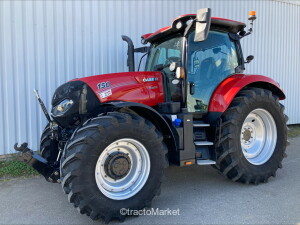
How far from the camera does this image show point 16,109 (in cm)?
509

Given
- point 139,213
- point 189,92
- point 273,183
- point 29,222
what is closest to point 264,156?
point 273,183

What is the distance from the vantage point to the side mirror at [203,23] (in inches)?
123

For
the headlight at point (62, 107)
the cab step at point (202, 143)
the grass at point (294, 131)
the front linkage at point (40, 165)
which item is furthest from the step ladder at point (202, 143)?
the grass at point (294, 131)

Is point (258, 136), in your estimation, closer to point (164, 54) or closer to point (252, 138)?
point (252, 138)

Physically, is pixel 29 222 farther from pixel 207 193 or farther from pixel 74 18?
pixel 74 18

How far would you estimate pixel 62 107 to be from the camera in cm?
336

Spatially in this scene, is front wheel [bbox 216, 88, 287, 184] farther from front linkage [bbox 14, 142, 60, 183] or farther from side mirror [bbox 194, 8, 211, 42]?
front linkage [bbox 14, 142, 60, 183]

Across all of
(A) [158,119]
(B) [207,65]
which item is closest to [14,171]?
(A) [158,119]

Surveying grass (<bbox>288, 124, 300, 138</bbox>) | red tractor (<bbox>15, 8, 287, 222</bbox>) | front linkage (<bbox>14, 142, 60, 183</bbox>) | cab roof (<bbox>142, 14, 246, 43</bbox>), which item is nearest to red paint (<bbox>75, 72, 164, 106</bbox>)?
red tractor (<bbox>15, 8, 287, 222</bbox>)

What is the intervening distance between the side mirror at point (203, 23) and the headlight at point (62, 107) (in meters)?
1.73

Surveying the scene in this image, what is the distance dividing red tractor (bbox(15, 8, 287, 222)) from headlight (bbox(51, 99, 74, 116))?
0.6 inches

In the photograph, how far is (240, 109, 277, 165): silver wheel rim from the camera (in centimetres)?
409

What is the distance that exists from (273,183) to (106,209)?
101 inches

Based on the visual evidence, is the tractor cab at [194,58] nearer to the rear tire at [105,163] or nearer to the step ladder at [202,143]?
the step ladder at [202,143]
